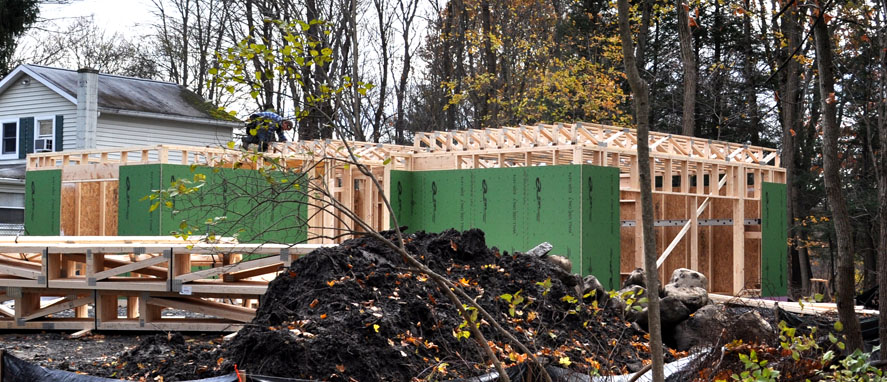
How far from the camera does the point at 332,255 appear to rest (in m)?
8.65

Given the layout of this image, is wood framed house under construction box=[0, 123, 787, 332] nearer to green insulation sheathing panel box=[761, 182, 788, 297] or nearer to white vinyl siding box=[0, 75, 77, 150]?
green insulation sheathing panel box=[761, 182, 788, 297]

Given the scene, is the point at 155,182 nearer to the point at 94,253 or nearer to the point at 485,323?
the point at 94,253

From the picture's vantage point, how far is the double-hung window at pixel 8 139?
87.2ft

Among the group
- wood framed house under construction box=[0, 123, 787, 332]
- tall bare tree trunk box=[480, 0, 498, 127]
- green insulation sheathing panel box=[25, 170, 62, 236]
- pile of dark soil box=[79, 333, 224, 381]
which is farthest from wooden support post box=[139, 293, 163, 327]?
tall bare tree trunk box=[480, 0, 498, 127]

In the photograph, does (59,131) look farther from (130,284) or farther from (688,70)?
(688,70)

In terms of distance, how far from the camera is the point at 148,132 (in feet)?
87.2

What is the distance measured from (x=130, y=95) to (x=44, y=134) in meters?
2.78

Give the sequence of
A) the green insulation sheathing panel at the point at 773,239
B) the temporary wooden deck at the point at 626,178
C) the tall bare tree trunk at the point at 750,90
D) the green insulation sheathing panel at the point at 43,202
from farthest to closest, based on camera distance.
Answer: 1. the tall bare tree trunk at the point at 750,90
2. the green insulation sheathing panel at the point at 43,202
3. the green insulation sheathing panel at the point at 773,239
4. the temporary wooden deck at the point at 626,178

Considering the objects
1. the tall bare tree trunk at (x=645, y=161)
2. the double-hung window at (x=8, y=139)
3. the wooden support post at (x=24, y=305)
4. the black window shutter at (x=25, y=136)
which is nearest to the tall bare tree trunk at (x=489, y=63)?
the black window shutter at (x=25, y=136)

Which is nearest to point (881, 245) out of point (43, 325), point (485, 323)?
point (485, 323)

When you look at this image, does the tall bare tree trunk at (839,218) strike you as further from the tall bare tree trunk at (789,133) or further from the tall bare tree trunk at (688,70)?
the tall bare tree trunk at (789,133)

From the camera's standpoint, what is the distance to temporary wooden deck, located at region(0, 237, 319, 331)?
10555mm

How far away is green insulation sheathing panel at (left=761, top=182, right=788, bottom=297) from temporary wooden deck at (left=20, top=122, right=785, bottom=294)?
0.51 feet

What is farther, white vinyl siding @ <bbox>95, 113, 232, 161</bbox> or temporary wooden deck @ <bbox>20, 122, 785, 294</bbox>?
white vinyl siding @ <bbox>95, 113, 232, 161</bbox>
